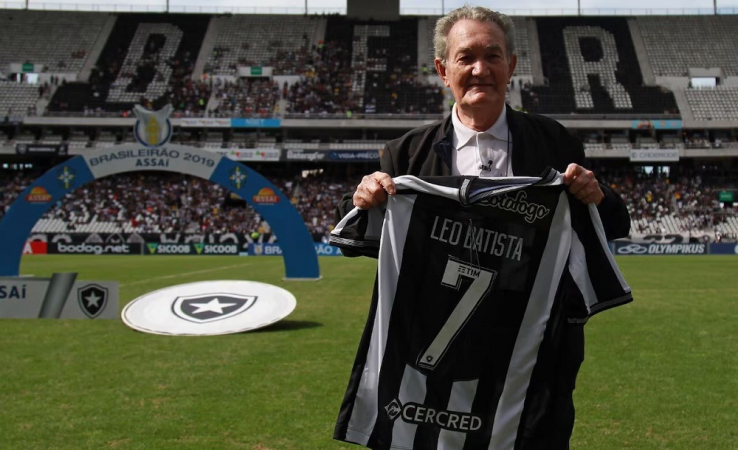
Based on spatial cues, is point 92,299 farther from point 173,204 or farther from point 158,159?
point 173,204

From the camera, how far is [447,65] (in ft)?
8.72

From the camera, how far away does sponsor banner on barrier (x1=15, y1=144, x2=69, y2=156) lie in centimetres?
4606

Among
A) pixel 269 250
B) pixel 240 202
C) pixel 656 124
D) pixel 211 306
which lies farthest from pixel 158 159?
pixel 656 124

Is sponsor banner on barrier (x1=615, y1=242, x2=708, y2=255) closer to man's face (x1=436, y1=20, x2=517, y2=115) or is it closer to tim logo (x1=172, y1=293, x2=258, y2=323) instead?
tim logo (x1=172, y1=293, x2=258, y2=323)

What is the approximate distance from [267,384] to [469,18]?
194 inches

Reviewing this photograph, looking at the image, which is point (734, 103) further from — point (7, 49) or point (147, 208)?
point (7, 49)

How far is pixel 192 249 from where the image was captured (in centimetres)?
3747

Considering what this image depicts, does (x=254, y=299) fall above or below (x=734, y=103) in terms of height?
below

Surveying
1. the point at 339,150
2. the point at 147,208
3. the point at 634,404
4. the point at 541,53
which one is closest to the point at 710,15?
the point at 541,53

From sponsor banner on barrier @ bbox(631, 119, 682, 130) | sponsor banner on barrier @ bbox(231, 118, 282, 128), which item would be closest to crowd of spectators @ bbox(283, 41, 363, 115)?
sponsor banner on barrier @ bbox(231, 118, 282, 128)

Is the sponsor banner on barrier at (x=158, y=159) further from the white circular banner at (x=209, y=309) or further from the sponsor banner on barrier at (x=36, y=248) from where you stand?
the sponsor banner on barrier at (x=36, y=248)

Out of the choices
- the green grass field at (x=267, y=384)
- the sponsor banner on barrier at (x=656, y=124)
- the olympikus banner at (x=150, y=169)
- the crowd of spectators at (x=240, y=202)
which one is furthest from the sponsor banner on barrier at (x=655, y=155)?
the green grass field at (x=267, y=384)

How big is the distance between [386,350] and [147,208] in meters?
43.6

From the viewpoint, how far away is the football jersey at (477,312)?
8.38 ft
